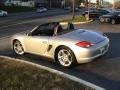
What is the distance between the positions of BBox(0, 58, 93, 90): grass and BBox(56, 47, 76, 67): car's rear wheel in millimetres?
1031

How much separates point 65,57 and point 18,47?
2.79 m

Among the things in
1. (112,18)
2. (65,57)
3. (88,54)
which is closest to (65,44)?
(65,57)

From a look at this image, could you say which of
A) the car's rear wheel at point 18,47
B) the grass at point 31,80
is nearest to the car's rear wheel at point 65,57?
the grass at point 31,80

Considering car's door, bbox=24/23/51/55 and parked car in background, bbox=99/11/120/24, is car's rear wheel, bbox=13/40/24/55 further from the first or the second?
parked car in background, bbox=99/11/120/24

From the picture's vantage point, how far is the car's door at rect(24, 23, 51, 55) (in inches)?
402

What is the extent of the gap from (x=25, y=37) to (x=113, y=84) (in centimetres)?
447

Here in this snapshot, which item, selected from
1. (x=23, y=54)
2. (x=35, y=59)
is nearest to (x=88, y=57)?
(x=35, y=59)

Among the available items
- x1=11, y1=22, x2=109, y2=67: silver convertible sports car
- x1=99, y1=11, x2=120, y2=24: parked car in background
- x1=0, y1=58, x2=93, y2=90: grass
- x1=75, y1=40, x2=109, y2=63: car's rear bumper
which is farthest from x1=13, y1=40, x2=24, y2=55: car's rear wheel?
x1=99, y1=11, x2=120, y2=24: parked car in background

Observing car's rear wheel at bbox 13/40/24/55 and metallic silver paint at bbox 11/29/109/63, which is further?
car's rear wheel at bbox 13/40/24/55

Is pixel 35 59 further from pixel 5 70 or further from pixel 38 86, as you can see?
pixel 38 86

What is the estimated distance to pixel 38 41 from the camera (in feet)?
34.2

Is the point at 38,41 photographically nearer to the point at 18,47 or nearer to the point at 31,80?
the point at 18,47

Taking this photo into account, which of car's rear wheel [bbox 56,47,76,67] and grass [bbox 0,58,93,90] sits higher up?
car's rear wheel [bbox 56,47,76,67]

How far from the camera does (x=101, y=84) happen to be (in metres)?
7.66
